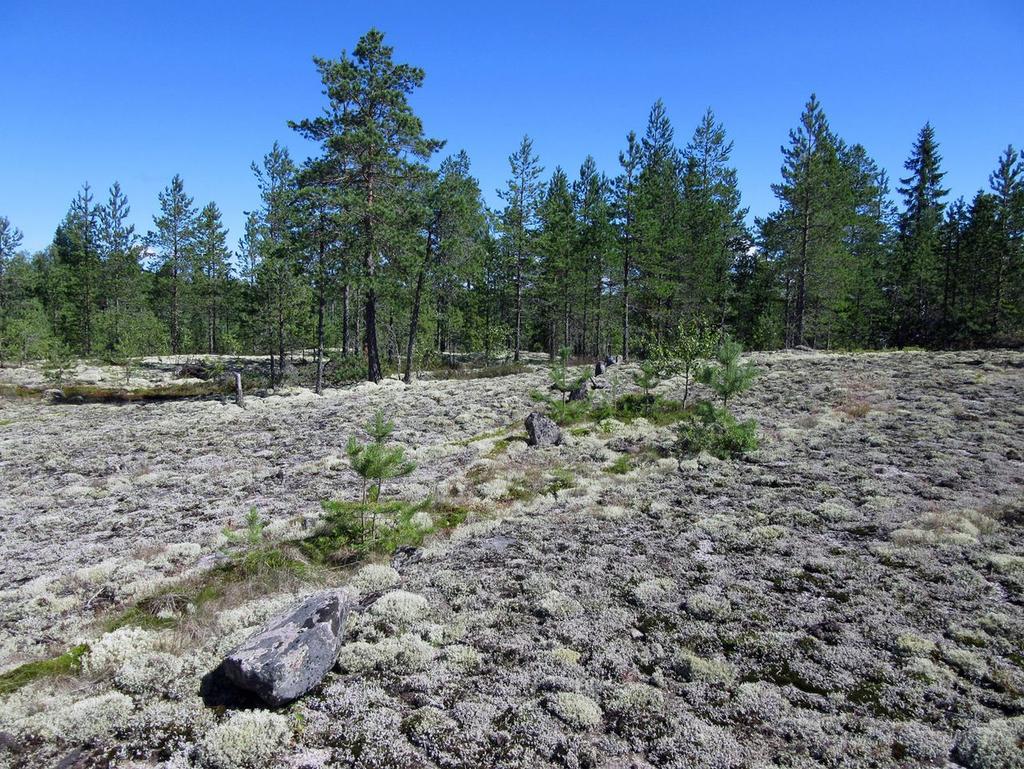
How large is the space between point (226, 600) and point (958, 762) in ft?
24.8

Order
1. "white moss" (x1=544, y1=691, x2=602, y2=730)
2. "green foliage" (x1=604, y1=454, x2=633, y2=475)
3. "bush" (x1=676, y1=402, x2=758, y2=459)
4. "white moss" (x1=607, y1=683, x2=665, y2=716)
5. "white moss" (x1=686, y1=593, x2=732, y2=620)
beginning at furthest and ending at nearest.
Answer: "bush" (x1=676, y1=402, x2=758, y2=459) < "green foliage" (x1=604, y1=454, x2=633, y2=475) < "white moss" (x1=686, y1=593, x2=732, y2=620) < "white moss" (x1=607, y1=683, x2=665, y2=716) < "white moss" (x1=544, y1=691, x2=602, y2=730)

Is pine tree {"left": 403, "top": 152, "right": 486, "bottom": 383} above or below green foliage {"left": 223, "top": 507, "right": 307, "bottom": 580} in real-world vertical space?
above

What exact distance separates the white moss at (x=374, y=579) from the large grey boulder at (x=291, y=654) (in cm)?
145

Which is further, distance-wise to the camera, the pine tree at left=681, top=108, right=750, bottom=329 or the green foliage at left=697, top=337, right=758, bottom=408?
the pine tree at left=681, top=108, right=750, bottom=329

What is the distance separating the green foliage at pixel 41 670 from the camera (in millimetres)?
5168

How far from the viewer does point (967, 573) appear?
664 centimetres

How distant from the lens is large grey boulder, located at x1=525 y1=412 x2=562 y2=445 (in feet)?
46.7

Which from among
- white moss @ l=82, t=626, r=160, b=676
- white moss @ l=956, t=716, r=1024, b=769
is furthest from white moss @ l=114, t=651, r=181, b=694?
white moss @ l=956, t=716, r=1024, b=769

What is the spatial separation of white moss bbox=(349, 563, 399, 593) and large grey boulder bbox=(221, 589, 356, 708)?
1448 mm

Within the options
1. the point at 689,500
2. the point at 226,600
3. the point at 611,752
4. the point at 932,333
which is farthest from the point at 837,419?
the point at 932,333

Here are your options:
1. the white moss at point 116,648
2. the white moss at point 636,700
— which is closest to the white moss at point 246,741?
the white moss at point 116,648

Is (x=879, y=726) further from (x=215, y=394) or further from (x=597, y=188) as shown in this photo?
(x=597, y=188)

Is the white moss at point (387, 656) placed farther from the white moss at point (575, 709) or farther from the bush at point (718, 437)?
the bush at point (718, 437)

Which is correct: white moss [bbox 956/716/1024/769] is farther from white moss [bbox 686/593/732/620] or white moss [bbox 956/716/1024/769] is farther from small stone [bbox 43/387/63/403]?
small stone [bbox 43/387/63/403]
